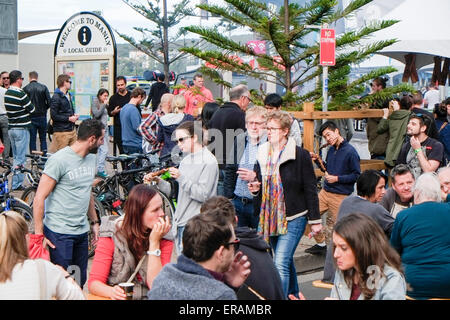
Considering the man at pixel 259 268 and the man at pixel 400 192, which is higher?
the man at pixel 400 192

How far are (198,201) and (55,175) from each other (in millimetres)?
1357

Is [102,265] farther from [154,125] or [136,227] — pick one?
[154,125]

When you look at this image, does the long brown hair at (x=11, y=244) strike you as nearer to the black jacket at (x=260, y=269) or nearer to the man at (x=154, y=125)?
the black jacket at (x=260, y=269)

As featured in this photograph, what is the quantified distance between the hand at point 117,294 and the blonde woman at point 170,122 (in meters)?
5.96

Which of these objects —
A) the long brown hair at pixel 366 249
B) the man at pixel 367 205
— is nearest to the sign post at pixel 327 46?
the man at pixel 367 205

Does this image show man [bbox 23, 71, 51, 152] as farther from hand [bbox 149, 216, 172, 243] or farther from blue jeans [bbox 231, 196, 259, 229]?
hand [bbox 149, 216, 172, 243]

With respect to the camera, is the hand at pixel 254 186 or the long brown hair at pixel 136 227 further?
the hand at pixel 254 186

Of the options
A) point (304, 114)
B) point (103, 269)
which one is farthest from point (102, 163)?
point (103, 269)

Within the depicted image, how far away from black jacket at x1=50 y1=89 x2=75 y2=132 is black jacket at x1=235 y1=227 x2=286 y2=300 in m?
8.58

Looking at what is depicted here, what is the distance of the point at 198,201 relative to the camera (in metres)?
6.57

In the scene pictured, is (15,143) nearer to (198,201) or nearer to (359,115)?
(359,115)

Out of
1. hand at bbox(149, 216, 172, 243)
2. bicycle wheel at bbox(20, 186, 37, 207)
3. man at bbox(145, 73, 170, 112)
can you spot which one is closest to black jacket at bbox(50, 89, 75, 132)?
man at bbox(145, 73, 170, 112)

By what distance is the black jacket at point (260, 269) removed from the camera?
14.9ft
